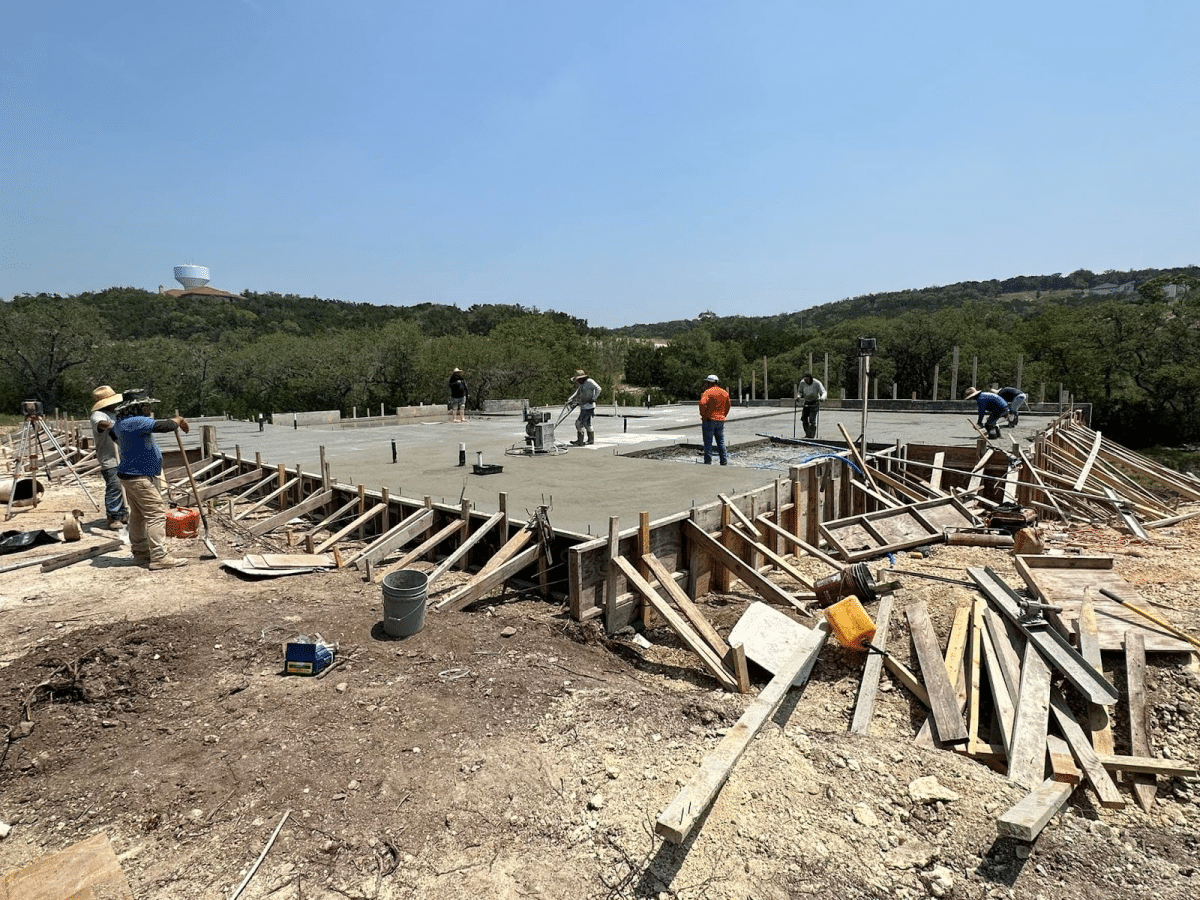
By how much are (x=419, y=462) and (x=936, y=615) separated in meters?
9.26

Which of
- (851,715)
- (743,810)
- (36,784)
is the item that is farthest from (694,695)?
(36,784)

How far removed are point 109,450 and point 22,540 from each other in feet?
4.91

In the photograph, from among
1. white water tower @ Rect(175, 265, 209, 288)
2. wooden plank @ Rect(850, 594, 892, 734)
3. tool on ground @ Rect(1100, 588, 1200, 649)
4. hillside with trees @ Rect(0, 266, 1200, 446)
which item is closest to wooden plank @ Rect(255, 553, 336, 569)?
wooden plank @ Rect(850, 594, 892, 734)

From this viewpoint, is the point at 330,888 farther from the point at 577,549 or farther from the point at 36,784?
the point at 577,549

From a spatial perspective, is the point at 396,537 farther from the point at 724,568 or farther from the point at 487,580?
the point at 724,568

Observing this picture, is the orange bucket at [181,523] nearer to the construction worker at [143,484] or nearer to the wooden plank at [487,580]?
the construction worker at [143,484]

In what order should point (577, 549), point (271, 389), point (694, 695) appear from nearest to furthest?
1. point (694, 695)
2. point (577, 549)
3. point (271, 389)

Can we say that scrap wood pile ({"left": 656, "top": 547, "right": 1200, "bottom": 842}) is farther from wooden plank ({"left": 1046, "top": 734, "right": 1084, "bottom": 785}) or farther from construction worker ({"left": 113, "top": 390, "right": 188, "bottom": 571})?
construction worker ({"left": 113, "top": 390, "right": 188, "bottom": 571})

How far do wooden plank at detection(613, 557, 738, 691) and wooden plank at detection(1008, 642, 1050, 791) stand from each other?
1.94 m

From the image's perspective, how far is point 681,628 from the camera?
607 cm

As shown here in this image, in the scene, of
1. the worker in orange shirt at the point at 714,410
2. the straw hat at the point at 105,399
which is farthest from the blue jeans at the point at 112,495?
the worker in orange shirt at the point at 714,410

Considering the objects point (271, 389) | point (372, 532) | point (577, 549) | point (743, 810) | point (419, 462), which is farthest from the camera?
point (271, 389)

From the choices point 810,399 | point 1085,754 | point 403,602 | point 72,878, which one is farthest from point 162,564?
point 810,399

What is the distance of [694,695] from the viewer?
17.1ft
